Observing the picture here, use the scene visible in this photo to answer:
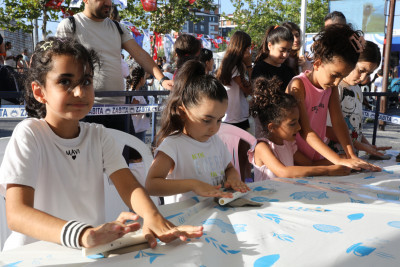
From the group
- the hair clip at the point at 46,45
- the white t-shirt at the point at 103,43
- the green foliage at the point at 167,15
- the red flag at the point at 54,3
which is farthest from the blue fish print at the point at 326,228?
the green foliage at the point at 167,15

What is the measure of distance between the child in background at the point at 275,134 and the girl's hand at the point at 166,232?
1.11 metres

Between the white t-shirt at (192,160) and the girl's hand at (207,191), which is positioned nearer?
the girl's hand at (207,191)

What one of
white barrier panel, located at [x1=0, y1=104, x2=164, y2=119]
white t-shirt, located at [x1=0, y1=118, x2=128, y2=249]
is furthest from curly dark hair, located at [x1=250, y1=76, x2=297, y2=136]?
white t-shirt, located at [x1=0, y1=118, x2=128, y2=249]

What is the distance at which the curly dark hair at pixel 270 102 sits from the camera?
2.37m

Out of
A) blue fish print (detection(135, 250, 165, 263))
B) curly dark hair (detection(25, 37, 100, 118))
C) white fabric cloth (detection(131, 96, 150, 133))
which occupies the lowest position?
white fabric cloth (detection(131, 96, 150, 133))

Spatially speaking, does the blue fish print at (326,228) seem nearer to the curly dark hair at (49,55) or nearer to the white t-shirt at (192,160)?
the white t-shirt at (192,160)

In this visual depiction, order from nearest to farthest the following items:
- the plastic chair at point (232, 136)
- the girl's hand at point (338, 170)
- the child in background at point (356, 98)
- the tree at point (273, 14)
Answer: the girl's hand at point (338, 170) < the plastic chair at point (232, 136) < the child in background at point (356, 98) < the tree at point (273, 14)

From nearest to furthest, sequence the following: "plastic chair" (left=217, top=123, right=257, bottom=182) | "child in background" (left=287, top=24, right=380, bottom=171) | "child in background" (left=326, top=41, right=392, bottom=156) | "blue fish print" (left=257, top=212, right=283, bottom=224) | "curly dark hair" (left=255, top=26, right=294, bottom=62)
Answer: "blue fish print" (left=257, top=212, right=283, bottom=224), "child in background" (left=287, top=24, right=380, bottom=171), "plastic chair" (left=217, top=123, right=257, bottom=182), "child in background" (left=326, top=41, right=392, bottom=156), "curly dark hair" (left=255, top=26, right=294, bottom=62)

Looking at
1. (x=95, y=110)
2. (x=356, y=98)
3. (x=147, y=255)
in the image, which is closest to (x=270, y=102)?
(x=356, y=98)

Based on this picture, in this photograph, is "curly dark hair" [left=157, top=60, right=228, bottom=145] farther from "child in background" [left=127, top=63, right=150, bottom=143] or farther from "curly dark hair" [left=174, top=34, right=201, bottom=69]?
"child in background" [left=127, top=63, right=150, bottom=143]

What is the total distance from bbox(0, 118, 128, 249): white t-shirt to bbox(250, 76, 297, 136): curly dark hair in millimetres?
1172

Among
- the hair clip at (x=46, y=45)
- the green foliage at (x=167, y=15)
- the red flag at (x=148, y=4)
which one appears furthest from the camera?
the green foliage at (x=167, y=15)

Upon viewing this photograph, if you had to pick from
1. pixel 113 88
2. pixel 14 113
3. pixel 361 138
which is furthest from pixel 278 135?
pixel 14 113

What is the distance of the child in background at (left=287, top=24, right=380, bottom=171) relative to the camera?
2346mm
